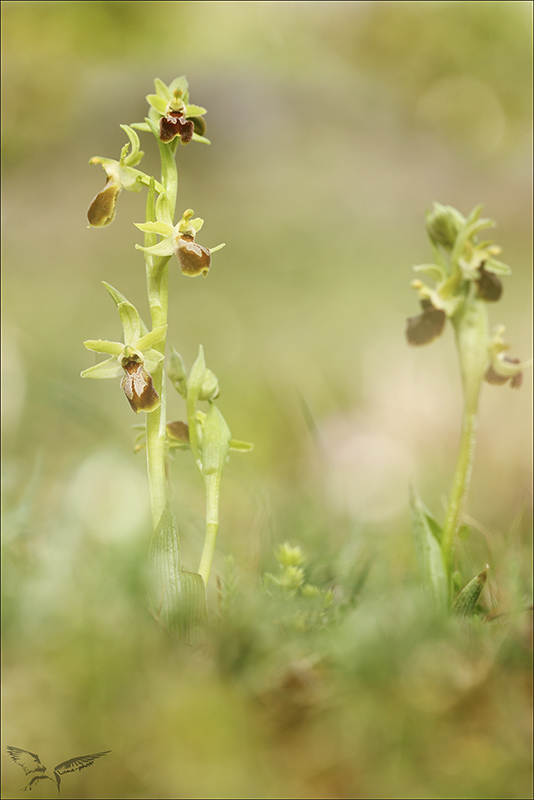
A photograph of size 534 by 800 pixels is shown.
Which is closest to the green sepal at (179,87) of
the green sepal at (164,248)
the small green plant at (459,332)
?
the green sepal at (164,248)

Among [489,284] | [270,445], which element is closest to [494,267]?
[489,284]

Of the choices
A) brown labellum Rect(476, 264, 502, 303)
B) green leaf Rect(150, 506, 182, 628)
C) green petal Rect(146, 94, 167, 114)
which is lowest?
green leaf Rect(150, 506, 182, 628)

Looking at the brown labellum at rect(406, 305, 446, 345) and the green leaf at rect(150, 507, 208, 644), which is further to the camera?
the brown labellum at rect(406, 305, 446, 345)

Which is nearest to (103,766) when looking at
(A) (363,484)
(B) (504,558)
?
(B) (504,558)

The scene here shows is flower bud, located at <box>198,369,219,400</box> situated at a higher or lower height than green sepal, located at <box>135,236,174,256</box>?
lower

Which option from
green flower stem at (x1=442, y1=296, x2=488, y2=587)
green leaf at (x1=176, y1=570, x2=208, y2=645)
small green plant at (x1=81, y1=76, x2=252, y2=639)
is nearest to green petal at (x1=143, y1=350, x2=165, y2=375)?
→ small green plant at (x1=81, y1=76, x2=252, y2=639)

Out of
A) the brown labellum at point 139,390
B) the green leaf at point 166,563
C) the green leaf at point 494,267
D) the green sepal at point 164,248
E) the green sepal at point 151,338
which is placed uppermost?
the green sepal at point 164,248

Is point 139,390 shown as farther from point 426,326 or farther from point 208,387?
point 426,326

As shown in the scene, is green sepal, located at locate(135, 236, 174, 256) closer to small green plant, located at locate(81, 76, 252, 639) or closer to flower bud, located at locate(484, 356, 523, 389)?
small green plant, located at locate(81, 76, 252, 639)

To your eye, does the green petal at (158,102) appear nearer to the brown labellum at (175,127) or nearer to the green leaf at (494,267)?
the brown labellum at (175,127)
